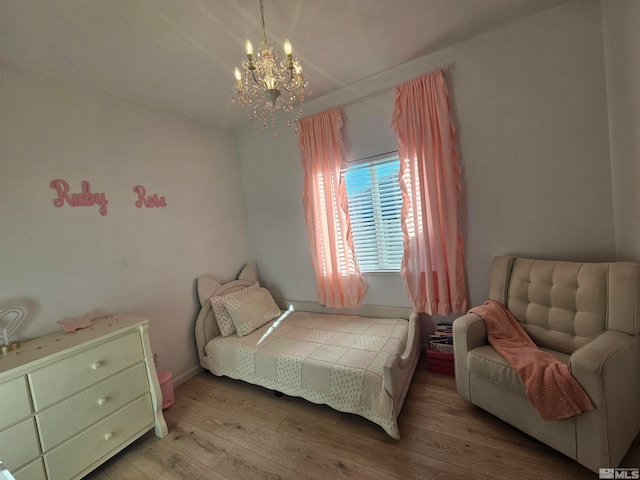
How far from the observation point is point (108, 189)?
214 centimetres

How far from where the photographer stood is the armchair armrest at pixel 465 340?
68.7 inches

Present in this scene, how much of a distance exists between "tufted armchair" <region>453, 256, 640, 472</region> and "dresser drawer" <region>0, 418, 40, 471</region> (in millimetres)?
2475

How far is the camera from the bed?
1750 millimetres

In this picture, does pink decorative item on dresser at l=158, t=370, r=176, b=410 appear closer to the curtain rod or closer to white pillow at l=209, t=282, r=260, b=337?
white pillow at l=209, t=282, r=260, b=337

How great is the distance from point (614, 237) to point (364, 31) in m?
2.23

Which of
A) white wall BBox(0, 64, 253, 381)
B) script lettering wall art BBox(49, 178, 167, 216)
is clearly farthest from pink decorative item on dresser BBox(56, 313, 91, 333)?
script lettering wall art BBox(49, 178, 167, 216)

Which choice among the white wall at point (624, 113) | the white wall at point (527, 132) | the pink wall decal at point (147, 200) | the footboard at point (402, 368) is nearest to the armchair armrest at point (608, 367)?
the white wall at point (624, 113)

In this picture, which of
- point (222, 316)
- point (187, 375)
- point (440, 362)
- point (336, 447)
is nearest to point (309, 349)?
point (336, 447)

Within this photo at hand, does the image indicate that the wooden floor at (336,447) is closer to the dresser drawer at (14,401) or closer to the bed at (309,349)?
the bed at (309,349)

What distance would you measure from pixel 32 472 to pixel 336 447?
5.31 feet

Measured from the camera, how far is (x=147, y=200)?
2.38 meters

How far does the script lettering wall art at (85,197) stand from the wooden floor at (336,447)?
5.80 ft

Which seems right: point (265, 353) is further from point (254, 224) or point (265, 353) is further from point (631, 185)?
point (631, 185)

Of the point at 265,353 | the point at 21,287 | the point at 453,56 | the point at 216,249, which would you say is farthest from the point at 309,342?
the point at 453,56
